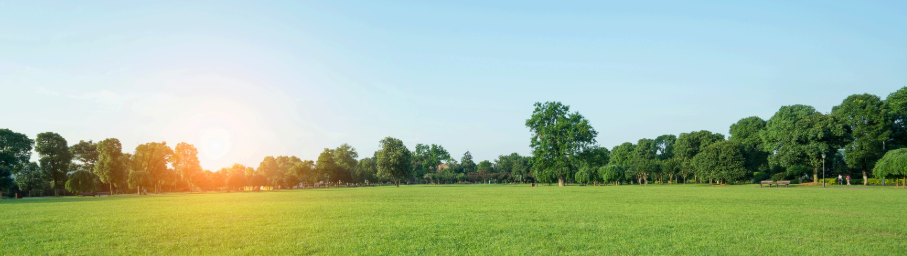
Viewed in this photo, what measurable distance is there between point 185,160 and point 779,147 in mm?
84753

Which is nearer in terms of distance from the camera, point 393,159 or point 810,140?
point 810,140

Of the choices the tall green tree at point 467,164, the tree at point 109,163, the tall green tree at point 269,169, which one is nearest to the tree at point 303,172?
the tall green tree at point 269,169

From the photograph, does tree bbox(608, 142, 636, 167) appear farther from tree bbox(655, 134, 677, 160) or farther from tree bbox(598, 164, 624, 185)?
tree bbox(598, 164, 624, 185)

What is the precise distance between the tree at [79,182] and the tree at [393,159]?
4142 centimetres

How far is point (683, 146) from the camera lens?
79.8m

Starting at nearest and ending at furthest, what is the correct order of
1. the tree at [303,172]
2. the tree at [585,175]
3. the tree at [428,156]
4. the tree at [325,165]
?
the tree at [585,175]
the tree at [303,172]
the tree at [325,165]
the tree at [428,156]

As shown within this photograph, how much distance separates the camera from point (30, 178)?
186ft

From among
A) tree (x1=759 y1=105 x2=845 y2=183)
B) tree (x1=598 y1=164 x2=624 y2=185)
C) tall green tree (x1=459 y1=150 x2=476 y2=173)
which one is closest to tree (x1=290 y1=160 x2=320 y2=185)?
tree (x1=598 y1=164 x2=624 y2=185)

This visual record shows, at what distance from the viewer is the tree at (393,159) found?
81.8 m

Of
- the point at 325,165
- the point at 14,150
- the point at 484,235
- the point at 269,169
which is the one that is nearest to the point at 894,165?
the point at 484,235

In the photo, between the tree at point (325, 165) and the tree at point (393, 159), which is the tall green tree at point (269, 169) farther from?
the tree at point (393, 159)

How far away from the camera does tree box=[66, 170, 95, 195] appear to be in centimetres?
5212

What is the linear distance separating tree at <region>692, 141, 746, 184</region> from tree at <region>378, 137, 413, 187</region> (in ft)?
159

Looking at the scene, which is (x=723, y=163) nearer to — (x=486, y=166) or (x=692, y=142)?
(x=692, y=142)
